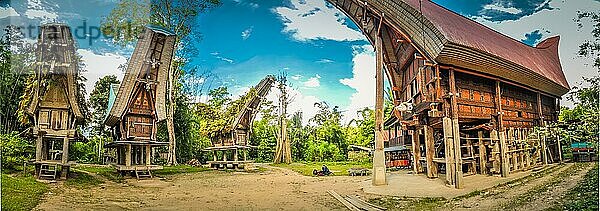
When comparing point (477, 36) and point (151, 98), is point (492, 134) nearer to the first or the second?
point (477, 36)

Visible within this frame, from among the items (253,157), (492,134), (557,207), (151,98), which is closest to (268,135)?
(253,157)

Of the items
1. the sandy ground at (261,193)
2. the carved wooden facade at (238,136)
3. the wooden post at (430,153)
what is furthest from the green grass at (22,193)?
the wooden post at (430,153)

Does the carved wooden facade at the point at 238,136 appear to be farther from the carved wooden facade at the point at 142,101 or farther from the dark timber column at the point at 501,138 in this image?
the dark timber column at the point at 501,138

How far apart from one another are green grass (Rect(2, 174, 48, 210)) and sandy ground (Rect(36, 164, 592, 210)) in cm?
13

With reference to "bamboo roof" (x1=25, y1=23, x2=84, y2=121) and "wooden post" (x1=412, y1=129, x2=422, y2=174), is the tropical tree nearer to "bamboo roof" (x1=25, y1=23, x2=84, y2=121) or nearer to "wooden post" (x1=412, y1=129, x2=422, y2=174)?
"bamboo roof" (x1=25, y1=23, x2=84, y2=121)

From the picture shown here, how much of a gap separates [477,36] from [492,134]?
198 centimetres

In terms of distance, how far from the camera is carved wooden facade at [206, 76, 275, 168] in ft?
39.4

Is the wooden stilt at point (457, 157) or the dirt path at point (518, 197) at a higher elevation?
the wooden stilt at point (457, 157)

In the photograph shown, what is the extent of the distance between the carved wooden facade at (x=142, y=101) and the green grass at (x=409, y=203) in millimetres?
4969

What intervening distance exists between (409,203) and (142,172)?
5.55 m

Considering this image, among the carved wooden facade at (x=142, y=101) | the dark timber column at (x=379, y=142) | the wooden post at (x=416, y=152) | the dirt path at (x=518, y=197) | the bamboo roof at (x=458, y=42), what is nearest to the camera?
the dirt path at (x=518, y=197)

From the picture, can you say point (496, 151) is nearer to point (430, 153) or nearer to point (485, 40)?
point (430, 153)

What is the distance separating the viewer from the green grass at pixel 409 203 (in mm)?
4938

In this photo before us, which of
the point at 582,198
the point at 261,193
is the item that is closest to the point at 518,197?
the point at 582,198
